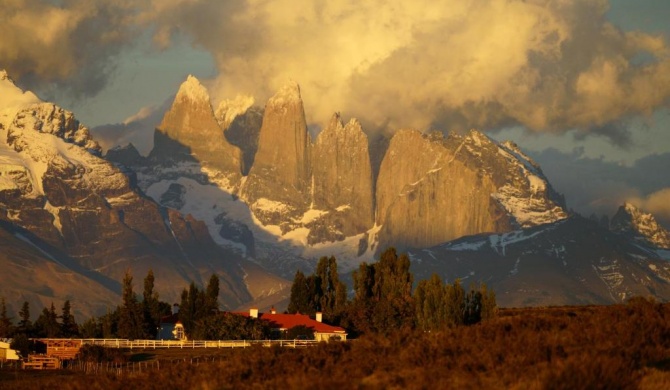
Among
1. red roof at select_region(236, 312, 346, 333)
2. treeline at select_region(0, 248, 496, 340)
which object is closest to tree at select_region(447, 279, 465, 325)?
treeline at select_region(0, 248, 496, 340)

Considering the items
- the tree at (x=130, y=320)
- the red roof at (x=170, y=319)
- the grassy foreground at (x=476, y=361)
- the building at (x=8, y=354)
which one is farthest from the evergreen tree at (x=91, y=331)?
the grassy foreground at (x=476, y=361)

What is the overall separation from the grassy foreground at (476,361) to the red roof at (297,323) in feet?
254

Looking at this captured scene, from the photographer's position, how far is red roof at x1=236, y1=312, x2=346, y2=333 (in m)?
177

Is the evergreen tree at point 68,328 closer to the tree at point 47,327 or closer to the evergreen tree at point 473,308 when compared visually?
the tree at point 47,327

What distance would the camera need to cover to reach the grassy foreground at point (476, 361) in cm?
7019

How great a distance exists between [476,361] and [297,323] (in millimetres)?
105458

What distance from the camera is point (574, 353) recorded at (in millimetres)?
76375

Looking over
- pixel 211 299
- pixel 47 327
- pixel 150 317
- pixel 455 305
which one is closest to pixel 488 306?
pixel 455 305

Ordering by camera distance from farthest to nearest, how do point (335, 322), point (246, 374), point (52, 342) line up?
point (335, 322), point (52, 342), point (246, 374)

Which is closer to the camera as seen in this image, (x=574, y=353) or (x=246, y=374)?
(x=574, y=353)

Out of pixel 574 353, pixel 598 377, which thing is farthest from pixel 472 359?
pixel 598 377

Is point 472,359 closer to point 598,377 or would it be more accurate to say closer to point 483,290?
point 598,377

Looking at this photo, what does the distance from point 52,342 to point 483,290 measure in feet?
178

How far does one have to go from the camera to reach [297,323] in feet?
599
